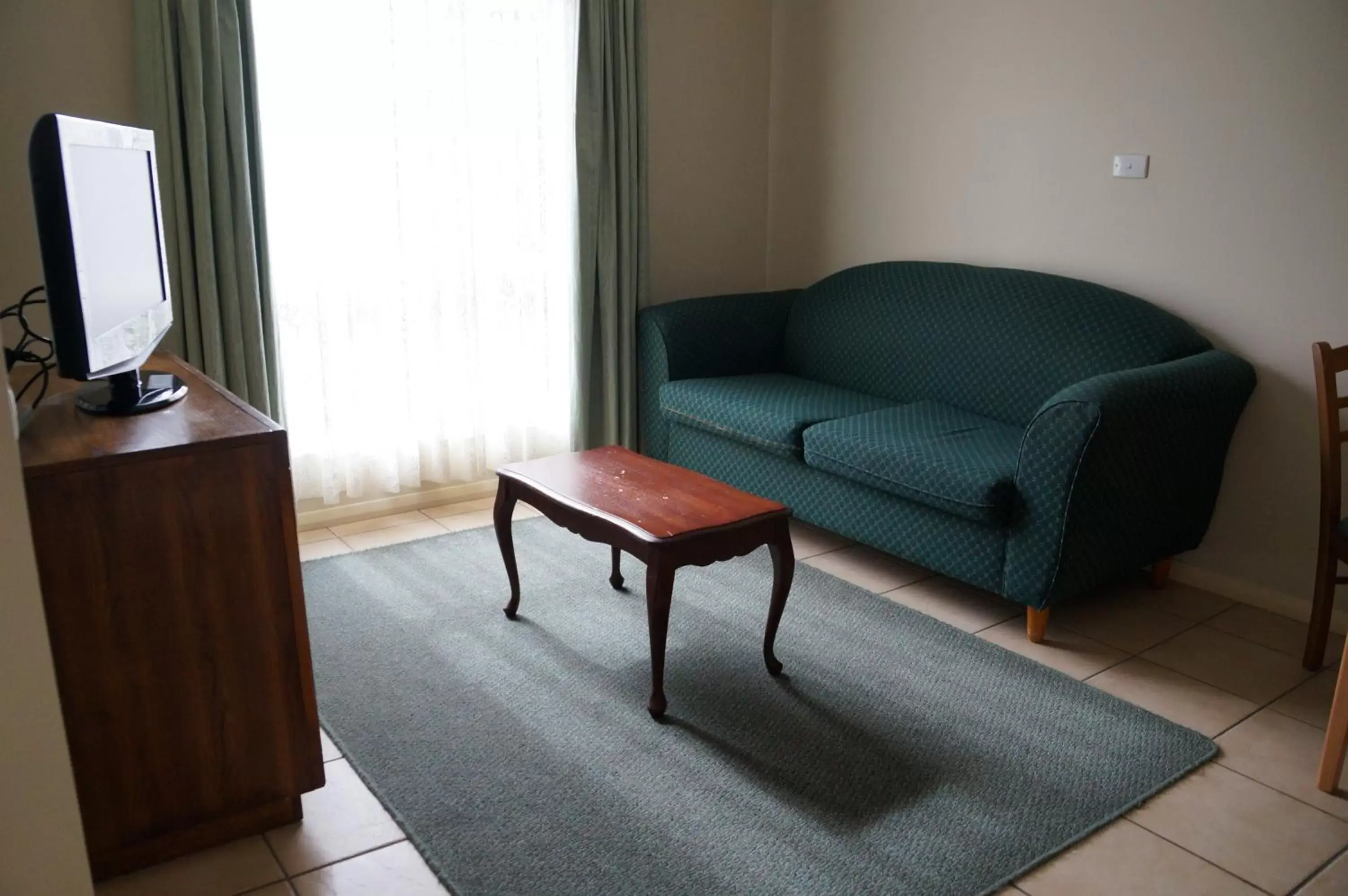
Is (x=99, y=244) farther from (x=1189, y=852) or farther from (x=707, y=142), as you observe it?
(x=707, y=142)

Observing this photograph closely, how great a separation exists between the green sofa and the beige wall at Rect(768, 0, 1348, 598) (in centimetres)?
13

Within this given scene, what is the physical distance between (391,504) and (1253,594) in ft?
9.66

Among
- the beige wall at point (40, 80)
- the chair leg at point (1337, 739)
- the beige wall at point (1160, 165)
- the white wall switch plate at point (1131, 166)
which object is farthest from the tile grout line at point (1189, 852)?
the beige wall at point (40, 80)

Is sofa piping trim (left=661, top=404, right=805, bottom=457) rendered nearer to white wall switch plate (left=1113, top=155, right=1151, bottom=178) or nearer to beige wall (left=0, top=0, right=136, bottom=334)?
white wall switch plate (left=1113, top=155, right=1151, bottom=178)

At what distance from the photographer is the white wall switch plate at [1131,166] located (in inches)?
125

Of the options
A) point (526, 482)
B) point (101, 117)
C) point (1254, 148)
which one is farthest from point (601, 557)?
point (1254, 148)

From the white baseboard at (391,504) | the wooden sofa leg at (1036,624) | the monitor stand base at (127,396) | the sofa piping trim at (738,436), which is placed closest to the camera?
the monitor stand base at (127,396)

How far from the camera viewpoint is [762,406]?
352 centimetres

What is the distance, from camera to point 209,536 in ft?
6.10

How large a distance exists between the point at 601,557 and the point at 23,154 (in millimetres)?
2096

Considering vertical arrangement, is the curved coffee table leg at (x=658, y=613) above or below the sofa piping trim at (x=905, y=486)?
below

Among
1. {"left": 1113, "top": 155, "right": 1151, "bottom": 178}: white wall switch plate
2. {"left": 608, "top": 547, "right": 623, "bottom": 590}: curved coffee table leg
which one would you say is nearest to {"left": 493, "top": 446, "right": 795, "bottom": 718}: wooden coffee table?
{"left": 608, "top": 547, "right": 623, "bottom": 590}: curved coffee table leg

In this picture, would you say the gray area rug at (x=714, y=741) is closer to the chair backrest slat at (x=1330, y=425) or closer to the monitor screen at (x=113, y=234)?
the chair backrest slat at (x=1330, y=425)

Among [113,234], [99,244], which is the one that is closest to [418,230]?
A: [113,234]
